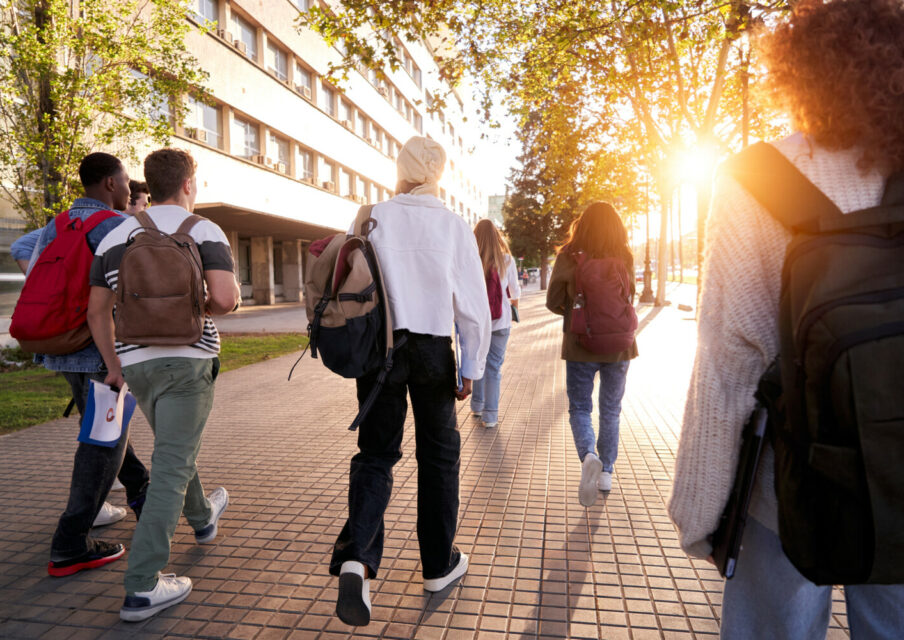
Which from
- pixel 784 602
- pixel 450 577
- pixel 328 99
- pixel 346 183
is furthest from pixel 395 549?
pixel 346 183

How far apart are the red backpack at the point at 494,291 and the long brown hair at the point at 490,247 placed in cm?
5

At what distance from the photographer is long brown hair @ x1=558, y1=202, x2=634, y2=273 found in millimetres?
4297

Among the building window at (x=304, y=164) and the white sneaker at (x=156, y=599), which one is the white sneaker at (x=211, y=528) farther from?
the building window at (x=304, y=164)

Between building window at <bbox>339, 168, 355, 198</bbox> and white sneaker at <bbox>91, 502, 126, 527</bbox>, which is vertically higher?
building window at <bbox>339, 168, 355, 198</bbox>

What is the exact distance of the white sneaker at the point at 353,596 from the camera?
2547 mm

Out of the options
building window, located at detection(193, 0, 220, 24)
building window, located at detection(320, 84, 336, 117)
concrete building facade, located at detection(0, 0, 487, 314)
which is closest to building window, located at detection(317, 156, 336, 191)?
concrete building facade, located at detection(0, 0, 487, 314)

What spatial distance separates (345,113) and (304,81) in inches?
171

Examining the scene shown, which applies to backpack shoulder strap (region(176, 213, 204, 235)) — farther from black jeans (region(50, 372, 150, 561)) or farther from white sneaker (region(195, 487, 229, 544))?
white sneaker (region(195, 487, 229, 544))

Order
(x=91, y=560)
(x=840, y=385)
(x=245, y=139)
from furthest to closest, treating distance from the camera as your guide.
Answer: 1. (x=245, y=139)
2. (x=91, y=560)
3. (x=840, y=385)

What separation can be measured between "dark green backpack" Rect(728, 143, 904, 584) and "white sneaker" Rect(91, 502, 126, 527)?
3930 mm

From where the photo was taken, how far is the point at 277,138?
2639 cm

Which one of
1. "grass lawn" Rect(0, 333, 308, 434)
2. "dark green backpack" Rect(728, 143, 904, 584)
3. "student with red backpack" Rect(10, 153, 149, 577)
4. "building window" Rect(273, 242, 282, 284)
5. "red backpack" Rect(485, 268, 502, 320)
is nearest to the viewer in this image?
"dark green backpack" Rect(728, 143, 904, 584)

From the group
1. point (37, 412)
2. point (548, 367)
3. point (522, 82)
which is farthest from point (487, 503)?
point (522, 82)

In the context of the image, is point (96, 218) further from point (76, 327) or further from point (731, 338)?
point (731, 338)
